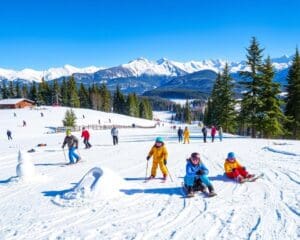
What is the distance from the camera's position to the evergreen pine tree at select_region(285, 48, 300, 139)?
41469 mm

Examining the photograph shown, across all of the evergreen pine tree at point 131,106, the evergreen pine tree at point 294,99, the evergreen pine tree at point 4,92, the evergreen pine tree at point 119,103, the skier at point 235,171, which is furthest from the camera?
the evergreen pine tree at point 119,103

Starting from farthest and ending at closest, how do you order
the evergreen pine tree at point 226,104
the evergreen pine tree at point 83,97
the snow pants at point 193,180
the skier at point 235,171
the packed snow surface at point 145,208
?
the evergreen pine tree at point 83,97 → the evergreen pine tree at point 226,104 → the skier at point 235,171 → the snow pants at point 193,180 → the packed snow surface at point 145,208

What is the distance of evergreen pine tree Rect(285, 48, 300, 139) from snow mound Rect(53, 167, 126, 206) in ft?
114

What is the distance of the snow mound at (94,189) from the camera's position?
10008 mm

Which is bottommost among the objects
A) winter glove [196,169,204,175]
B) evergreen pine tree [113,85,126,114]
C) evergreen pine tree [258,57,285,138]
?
winter glove [196,169,204,175]

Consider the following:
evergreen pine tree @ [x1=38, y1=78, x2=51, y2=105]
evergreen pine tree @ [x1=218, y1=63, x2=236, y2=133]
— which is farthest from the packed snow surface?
evergreen pine tree @ [x1=38, y1=78, x2=51, y2=105]

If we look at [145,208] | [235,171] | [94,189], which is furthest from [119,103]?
[145,208]

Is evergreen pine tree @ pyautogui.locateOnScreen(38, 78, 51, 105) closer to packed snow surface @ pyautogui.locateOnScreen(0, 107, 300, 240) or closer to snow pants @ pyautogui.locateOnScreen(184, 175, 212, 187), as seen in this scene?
packed snow surface @ pyautogui.locateOnScreen(0, 107, 300, 240)

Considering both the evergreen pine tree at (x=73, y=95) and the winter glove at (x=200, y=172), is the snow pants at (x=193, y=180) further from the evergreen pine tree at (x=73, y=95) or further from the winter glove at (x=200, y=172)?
the evergreen pine tree at (x=73, y=95)

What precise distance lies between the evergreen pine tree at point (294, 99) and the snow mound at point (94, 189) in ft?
114

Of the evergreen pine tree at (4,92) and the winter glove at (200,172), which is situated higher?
the evergreen pine tree at (4,92)

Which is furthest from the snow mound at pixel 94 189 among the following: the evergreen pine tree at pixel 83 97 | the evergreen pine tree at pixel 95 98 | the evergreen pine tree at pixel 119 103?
the evergreen pine tree at pixel 119 103

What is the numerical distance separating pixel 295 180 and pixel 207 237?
20.5 ft

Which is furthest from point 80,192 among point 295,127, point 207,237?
point 295,127
